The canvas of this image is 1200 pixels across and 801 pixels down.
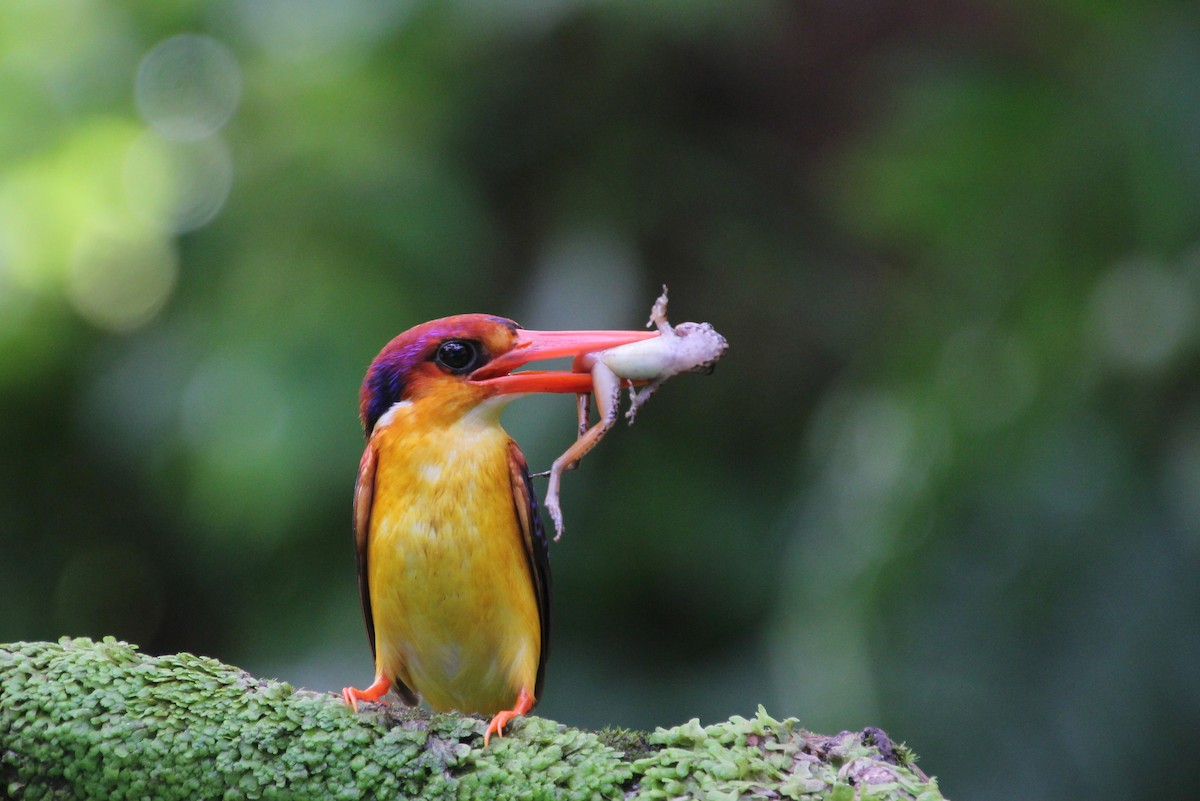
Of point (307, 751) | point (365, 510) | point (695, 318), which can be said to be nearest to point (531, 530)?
point (365, 510)

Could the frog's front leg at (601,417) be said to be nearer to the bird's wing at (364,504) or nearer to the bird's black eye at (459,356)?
the bird's black eye at (459,356)

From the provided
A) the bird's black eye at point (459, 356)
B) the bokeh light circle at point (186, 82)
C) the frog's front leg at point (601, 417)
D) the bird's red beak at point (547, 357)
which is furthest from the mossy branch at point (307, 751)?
the bokeh light circle at point (186, 82)

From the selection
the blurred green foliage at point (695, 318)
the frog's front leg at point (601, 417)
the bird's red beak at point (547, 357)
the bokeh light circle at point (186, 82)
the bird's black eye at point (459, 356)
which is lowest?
the frog's front leg at point (601, 417)

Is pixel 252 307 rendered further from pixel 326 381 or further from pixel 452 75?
pixel 452 75

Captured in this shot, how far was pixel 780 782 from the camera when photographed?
7.73ft

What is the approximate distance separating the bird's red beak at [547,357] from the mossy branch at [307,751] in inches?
39.1

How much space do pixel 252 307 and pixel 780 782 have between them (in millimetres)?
4995

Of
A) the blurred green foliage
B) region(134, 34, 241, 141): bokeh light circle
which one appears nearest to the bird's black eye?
the blurred green foliage

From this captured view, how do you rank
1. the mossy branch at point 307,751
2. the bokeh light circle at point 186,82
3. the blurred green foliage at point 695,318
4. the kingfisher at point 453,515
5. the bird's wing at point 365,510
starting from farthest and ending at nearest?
the bokeh light circle at point 186,82
the blurred green foliage at point 695,318
the bird's wing at point 365,510
the kingfisher at point 453,515
the mossy branch at point 307,751

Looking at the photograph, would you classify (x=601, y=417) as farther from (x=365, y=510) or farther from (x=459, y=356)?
(x=365, y=510)

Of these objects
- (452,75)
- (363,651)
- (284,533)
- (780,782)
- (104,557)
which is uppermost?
(452,75)

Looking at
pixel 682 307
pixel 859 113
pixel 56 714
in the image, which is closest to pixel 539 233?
pixel 682 307

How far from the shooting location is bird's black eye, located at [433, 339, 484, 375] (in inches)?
138

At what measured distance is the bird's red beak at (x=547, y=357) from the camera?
10.5 ft
